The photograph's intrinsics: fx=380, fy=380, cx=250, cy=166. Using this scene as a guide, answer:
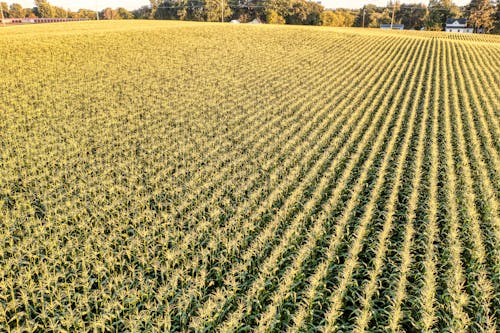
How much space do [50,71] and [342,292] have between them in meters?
22.2

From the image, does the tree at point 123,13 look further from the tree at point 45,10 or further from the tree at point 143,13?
the tree at point 45,10

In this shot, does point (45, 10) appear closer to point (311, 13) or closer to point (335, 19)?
point (311, 13)

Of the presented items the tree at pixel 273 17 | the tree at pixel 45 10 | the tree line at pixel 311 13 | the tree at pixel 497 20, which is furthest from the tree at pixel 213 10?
the tree at pixel 45 10

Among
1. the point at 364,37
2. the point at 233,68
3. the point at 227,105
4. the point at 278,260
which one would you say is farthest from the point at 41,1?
the point at 278,260

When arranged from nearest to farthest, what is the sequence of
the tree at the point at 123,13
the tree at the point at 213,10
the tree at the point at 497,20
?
the tree at the point at 497,20 → the tree at the point at 213,10 → the tree at the point at 123,13

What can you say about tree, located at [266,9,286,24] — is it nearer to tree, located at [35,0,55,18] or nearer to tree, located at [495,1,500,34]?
tree, located at [495,1,500,34]

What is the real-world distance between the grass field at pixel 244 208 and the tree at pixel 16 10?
120 meters

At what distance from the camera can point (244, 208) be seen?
893 cm

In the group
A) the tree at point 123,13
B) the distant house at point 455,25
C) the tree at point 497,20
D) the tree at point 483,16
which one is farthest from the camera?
the tree at point 123,13

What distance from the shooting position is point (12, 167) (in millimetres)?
11055

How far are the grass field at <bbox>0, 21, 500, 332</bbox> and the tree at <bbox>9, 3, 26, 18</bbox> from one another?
4724 inches

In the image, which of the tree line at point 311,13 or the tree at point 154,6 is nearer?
the tree line at point 311,13

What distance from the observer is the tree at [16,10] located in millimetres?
116688

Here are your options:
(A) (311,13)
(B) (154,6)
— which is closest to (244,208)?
(A) (311,13)
